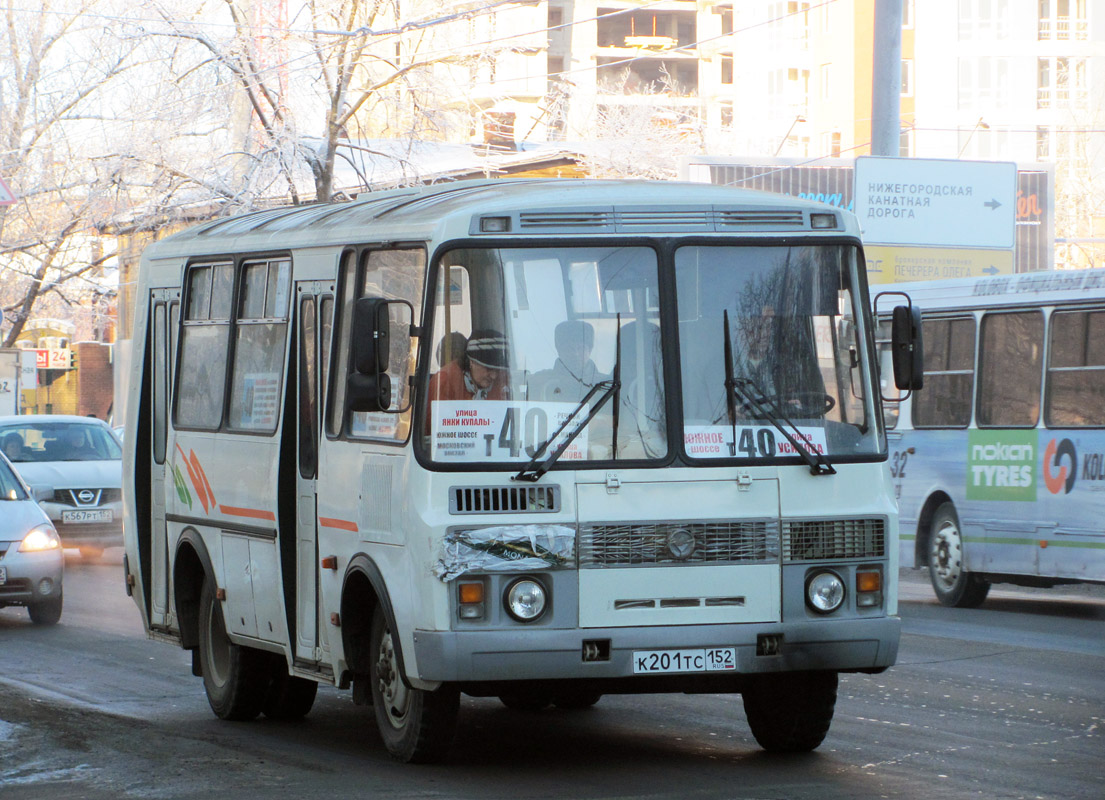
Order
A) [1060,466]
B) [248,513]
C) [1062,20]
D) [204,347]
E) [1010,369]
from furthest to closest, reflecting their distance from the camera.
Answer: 1. [1062,20]
2. [1010,369]
3. [1060,466]
4. [204,347]
5. [248,513]

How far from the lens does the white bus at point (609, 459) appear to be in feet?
26.1

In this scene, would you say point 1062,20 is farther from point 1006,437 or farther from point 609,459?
point 609,459

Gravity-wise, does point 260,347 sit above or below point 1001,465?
above

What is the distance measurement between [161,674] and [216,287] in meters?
3.04

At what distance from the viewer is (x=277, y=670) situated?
10.5 m

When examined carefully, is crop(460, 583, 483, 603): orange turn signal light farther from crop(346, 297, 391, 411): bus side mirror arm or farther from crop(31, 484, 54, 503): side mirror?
crop(31, 484, 54, 503): side mirror

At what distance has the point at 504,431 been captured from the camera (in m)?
8.02

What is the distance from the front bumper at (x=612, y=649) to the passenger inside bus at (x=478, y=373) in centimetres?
97

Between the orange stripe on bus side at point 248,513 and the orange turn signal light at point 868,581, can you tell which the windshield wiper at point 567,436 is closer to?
the orange turn signal light at point 868,581

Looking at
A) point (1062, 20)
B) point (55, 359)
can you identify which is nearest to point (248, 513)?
point (55, 359)

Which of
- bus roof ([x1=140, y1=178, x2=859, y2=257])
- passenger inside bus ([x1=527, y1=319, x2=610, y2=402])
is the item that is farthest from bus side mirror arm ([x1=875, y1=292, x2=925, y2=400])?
passenger inside bus ([x1=527, y1=319, x2=610, y2=402])

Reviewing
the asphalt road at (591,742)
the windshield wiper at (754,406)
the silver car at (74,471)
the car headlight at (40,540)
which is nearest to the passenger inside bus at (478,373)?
the windshield wiper at (754,406)

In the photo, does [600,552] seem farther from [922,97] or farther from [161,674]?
[922,97]

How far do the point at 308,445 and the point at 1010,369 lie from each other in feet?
29.3
